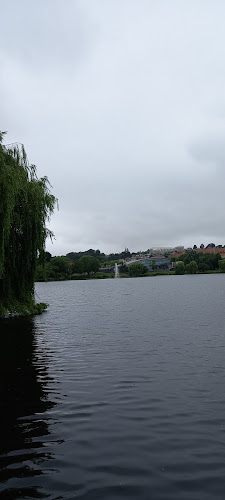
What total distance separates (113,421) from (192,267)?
558 feet

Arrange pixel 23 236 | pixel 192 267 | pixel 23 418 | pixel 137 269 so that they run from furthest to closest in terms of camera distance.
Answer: pixel 137 269
pixel 192 267
pixel 23 236
pixel 23 418

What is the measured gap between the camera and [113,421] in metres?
8.99

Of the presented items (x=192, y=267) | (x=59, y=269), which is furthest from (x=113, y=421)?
(x=192, y=267)

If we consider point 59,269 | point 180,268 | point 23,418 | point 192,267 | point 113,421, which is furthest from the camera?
point 180,268

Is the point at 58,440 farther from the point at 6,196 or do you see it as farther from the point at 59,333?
the point at 59,333

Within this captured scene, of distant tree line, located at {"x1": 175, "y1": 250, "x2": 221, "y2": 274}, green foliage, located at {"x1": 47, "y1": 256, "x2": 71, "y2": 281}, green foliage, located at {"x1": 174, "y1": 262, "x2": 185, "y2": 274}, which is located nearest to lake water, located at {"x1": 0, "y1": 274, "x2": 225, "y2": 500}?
green foliage, located at {"x1": 47, "y1": 256, "x2": 71, "y2": 281}

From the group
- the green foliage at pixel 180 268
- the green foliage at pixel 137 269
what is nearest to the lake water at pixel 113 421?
the green foliage at pixel 180 268

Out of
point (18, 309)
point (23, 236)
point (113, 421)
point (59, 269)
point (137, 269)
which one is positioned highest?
point (59, 269)

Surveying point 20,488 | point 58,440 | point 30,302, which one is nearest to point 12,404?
point 58,440

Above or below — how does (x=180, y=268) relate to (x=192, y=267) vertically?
below

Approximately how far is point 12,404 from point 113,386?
3182mm

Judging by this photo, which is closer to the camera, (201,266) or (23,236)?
(23,236)

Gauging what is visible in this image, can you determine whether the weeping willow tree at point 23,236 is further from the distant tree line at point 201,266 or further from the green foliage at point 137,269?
the green foliage at point 137,269

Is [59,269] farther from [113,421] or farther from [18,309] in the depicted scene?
[113,421]
